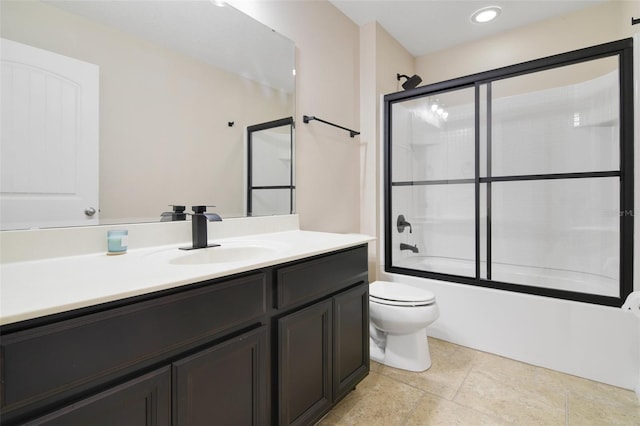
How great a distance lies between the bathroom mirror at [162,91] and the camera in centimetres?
106

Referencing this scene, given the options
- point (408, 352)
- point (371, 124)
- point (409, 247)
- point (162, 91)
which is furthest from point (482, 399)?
point (162, 91)

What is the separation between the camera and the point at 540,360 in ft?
6.11

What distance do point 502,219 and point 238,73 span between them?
6.86 feet

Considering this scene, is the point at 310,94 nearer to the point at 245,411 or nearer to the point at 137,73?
the point at 137,73

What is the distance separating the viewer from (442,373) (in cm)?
179

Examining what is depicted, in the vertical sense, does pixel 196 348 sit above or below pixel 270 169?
below

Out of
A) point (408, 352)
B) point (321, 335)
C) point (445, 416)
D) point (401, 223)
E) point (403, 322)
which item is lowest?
point (445, 416)

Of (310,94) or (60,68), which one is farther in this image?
(310,94)

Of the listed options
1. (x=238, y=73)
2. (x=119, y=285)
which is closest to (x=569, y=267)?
(x=238, y=73)

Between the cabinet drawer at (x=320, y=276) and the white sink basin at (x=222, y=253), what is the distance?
13 centimetres

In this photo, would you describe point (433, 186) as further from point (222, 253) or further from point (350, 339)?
point (222, 253)

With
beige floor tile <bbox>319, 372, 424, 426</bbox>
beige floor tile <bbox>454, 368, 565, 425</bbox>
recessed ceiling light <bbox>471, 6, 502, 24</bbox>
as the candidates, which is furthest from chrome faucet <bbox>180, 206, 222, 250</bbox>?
recessed ceiling light <bbox>471, 6, 502, 24</bbox>

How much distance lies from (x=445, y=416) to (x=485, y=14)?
109 inches

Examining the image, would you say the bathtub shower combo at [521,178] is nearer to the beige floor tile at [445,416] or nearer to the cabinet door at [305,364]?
the beige floor tile at [445,416]
